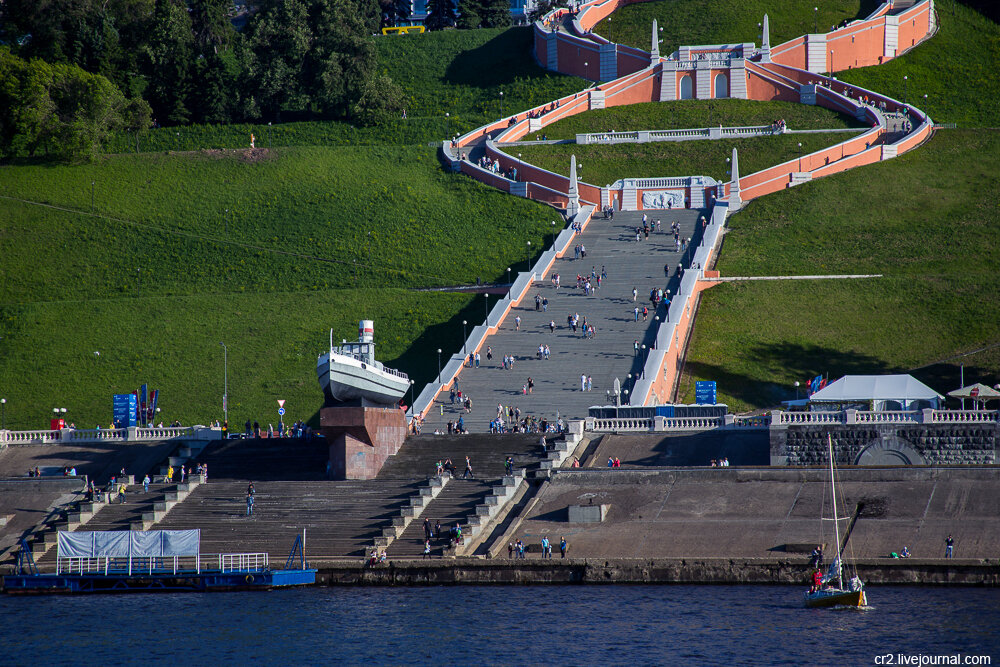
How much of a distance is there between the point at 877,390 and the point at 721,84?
46965 millimetres

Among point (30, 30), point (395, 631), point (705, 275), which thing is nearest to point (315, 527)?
point (395, 631)

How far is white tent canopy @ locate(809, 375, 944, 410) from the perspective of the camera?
47.8 m

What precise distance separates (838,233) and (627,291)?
12395mm

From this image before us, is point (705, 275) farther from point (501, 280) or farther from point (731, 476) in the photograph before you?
point (731, 476)

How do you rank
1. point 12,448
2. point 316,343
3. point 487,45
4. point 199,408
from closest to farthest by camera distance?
point 12,448 → point 199,408 → point 316,343 → point 487,45

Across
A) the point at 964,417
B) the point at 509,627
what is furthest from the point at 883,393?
the point at 509,627

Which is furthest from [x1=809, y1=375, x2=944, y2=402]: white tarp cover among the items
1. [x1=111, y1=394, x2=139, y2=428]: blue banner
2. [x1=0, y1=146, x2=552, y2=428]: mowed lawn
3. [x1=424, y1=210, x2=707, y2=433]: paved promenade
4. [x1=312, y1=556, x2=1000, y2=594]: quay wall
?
[x1=111, y1=394, x2=139, y2=428]: blue banner

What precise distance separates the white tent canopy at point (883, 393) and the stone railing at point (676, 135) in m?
37.0

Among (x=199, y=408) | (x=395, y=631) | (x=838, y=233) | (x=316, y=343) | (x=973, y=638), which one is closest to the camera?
(x=973, y=638)

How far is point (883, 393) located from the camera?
47938 millimetres

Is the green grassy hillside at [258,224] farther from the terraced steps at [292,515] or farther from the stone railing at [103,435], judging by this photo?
the terraced steps at [292,515]

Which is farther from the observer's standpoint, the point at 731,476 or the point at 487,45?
the point at 487,45

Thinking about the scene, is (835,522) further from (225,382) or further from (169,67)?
(169,67)

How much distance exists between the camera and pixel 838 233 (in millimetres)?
70250
